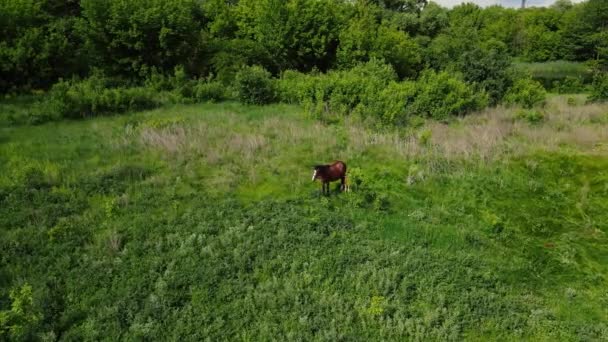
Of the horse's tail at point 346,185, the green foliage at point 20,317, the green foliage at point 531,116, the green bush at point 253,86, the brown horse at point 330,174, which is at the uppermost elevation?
the green bush at point 253,86

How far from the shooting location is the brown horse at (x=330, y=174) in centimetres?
998

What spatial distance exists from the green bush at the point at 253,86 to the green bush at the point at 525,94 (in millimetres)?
11852

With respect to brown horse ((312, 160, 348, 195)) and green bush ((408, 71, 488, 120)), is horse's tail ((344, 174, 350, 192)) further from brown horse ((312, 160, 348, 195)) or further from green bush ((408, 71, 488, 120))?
green bush ((408, 71, 488, 120))

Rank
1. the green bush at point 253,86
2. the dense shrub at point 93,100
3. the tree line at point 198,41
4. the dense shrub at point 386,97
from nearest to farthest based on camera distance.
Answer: the dense shrub at point 93,100 < the dense shrub at point 386,97 < the green bush at point 253,86 < the tree line at point 198,41

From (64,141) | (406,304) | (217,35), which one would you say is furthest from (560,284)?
(217,35)

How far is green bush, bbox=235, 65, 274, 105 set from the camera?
63.0 feet

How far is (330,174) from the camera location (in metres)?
10.2

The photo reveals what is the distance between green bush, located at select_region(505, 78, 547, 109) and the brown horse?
568 inches

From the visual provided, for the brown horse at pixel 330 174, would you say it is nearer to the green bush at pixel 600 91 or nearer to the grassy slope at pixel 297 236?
the grassy slope at pixel 297 236

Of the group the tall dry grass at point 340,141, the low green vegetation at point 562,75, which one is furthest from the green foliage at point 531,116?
the low green vegetation at point 562,75

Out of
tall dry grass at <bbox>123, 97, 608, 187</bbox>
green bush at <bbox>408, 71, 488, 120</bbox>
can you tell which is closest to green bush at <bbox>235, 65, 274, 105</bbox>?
tall dry grass at <bbox>123, 97, 608, 187</bbox>

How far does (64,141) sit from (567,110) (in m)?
20.7

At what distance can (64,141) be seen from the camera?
13281 mm

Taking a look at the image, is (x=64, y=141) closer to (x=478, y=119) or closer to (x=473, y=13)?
(x=478, y=119)
